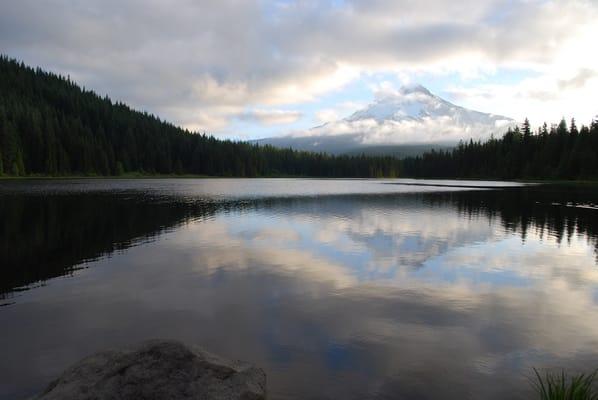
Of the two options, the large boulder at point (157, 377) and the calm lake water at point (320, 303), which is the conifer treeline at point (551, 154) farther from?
the large boulder at point (157, 377)

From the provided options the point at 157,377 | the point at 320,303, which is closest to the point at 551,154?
the point at 320,303

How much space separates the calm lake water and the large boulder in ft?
7.24

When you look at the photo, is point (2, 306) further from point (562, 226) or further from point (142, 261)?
point (562, 226)

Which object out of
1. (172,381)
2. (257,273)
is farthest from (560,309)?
(172,381)

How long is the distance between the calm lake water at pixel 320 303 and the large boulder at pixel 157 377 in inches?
86.9

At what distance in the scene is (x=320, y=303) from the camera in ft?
61.7

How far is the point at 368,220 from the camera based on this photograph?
49.3m

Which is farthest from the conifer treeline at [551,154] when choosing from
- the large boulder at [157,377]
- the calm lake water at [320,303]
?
the large boulder at [157,377]

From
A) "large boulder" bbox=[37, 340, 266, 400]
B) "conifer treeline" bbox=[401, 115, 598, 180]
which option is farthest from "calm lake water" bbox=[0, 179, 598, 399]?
"conifer treeline" bbox=[401, 115, 598, 180]

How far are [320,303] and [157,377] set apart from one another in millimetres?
10763

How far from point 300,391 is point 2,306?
15.0m

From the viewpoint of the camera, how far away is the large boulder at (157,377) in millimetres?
8516

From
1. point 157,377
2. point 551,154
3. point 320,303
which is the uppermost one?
point 551,154

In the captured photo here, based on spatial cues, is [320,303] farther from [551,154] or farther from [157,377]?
[551,154]
